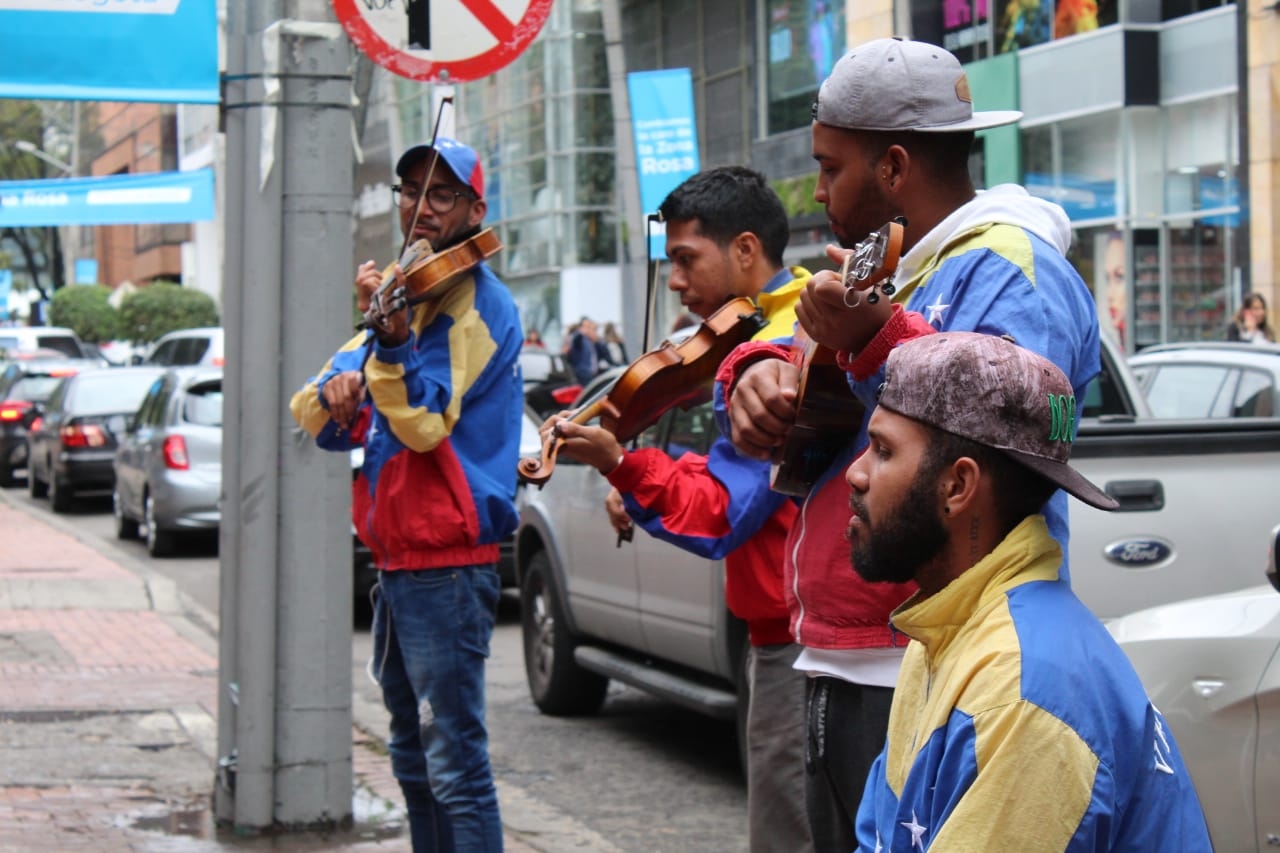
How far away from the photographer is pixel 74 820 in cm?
639

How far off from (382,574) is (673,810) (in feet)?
9.33

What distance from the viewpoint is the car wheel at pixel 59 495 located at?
20.5 meters

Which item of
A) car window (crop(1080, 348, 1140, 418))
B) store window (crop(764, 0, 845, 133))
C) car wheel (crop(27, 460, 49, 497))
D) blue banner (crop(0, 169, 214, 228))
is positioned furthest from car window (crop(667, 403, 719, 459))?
store window (crop(764, 0, 845, 133))

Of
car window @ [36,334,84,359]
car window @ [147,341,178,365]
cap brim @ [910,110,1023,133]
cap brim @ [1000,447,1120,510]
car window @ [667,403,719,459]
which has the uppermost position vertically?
car window @ [36,334,84,359]

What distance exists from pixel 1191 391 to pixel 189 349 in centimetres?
1995

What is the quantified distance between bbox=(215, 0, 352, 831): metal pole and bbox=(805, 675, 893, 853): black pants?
3187 mm

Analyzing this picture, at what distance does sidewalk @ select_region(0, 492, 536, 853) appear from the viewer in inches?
243

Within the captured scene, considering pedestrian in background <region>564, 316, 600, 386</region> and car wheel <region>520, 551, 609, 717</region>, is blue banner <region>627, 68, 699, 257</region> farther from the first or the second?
pedestrian in background <region>564, 316, 600, 386</region>

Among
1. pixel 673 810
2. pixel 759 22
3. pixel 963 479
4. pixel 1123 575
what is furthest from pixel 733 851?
pixel 759 22

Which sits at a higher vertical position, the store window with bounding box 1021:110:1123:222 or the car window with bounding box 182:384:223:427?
the store window with bounding box 1021:110:1123:222

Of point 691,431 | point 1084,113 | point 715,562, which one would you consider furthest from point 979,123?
point 1084,113

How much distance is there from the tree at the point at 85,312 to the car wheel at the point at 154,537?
1453 inches

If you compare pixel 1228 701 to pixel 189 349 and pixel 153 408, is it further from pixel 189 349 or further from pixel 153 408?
pixel 189 349

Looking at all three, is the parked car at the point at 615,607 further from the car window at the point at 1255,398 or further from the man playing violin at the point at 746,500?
the car window at the point at 1255,398
